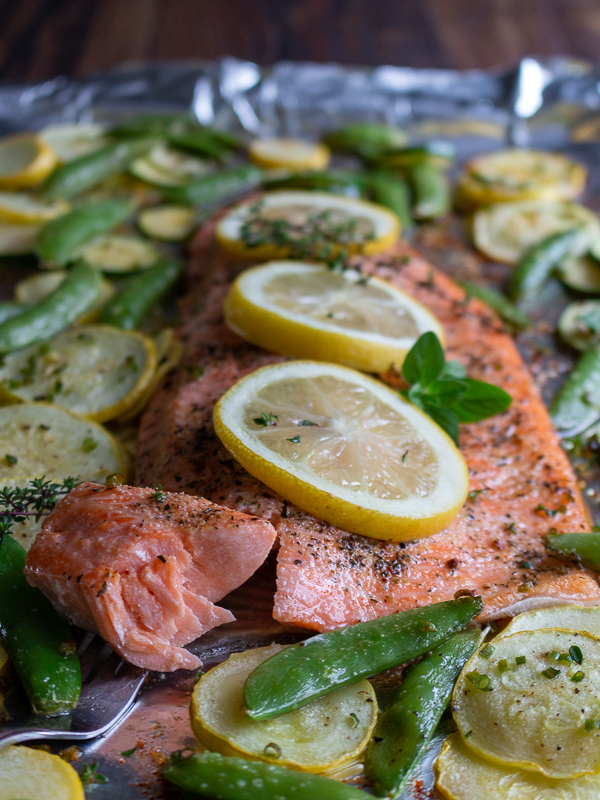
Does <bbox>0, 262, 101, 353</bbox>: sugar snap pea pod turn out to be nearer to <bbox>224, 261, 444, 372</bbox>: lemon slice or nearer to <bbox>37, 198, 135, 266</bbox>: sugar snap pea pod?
<bbox>37, 198, 135, 266</bbox>: sugar snap pea pod

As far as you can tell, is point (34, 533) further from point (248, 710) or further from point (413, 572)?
point (413, 572)

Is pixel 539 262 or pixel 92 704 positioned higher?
pixel 92 704

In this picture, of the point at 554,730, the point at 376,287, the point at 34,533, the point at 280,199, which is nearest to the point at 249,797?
the point at 554,730

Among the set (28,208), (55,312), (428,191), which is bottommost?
(428,191)

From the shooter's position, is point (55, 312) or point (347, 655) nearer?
point (347, 655)

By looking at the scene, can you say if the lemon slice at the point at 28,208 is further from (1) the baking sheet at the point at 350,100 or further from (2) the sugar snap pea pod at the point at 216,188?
(1) the baking sheet at the point at 350,100

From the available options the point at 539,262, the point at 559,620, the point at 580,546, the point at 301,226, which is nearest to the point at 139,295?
the point at 301,226

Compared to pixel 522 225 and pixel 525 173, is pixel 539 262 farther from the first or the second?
pixel 525 173
